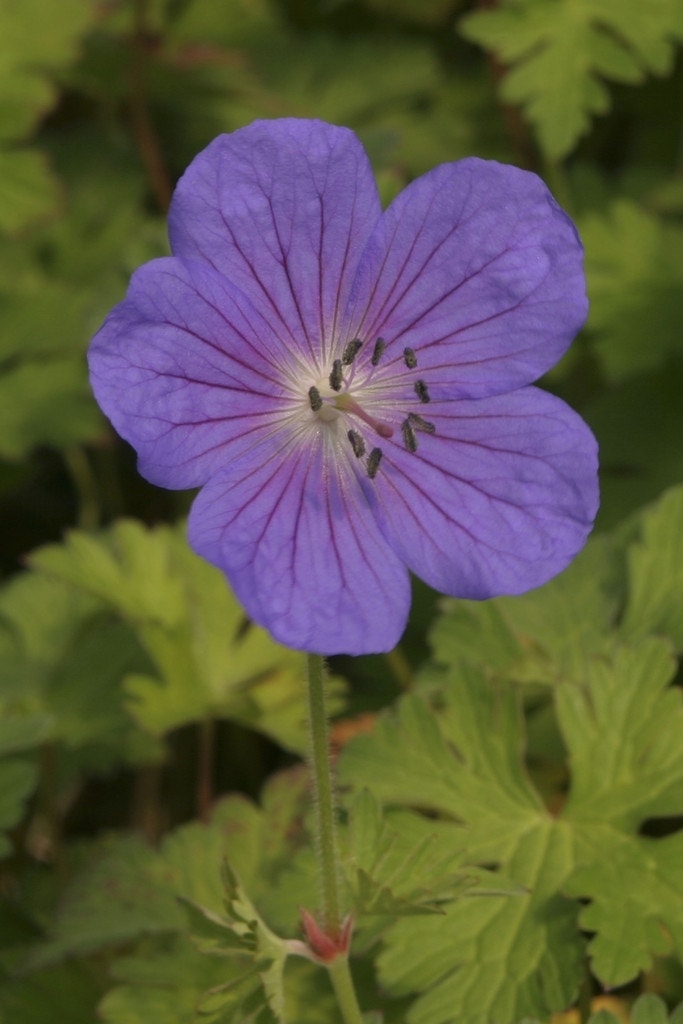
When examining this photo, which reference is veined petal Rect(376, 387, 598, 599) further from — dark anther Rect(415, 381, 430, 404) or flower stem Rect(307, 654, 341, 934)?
flower stem Rect(307, 654, 341, 934)

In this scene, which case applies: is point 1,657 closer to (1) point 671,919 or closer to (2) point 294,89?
(1) point 671,919

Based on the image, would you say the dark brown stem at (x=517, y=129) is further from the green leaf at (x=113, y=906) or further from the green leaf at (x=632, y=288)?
→ the green leaf at (x=113, y=906)

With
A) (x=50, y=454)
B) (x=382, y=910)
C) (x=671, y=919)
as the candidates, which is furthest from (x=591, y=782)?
(x=50, y=454)

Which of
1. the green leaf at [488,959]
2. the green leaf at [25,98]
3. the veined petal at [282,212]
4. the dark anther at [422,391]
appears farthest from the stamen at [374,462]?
the green leaf at [25,98]

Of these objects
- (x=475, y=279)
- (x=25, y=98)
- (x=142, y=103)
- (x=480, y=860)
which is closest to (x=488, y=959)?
(x=480, y=860)

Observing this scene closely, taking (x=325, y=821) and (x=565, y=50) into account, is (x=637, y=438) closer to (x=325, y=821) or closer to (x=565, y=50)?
(x=565, y=50)

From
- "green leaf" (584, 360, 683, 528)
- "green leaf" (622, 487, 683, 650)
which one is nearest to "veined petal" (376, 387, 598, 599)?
"green leaf" (622, 487, 683, 650)
